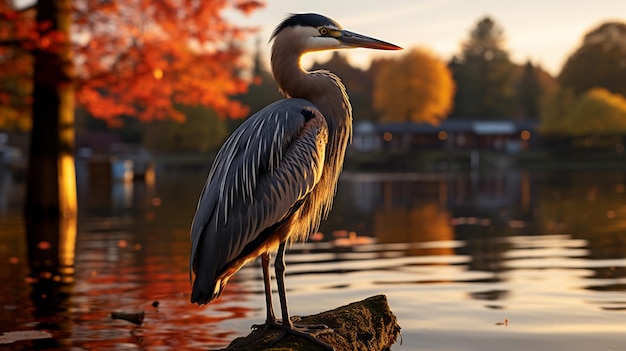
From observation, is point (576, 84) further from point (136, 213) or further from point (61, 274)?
point (61, 274)

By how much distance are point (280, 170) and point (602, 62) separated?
109969 millimetres

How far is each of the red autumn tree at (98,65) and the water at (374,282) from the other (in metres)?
1.63

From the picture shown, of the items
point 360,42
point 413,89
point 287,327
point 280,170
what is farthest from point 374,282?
point 413,89

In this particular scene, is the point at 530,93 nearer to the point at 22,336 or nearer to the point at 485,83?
the point at 485,83

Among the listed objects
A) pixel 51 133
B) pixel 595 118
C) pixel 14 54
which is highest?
pixel 14 54

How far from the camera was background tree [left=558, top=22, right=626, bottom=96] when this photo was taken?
10988 centimetres

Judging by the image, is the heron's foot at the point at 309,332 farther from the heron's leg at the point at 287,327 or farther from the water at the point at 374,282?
the water at the point at 374,282

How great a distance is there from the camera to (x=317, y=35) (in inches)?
264

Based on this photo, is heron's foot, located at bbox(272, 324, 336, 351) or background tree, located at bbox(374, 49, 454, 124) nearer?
heron's foot, located at bbox(272, 324, 336, 351)

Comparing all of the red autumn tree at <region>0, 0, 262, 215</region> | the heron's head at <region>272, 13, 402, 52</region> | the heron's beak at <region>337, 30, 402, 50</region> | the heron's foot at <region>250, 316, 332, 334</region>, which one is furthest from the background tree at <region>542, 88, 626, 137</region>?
the heron's foot at <region>250, 316, 332, 334</region>

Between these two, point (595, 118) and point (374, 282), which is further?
point (595, 118)

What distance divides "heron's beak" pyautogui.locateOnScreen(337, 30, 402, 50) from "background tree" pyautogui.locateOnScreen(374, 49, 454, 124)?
3797 inches

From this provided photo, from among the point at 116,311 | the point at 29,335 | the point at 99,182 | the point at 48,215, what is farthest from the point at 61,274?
the point at 99,182

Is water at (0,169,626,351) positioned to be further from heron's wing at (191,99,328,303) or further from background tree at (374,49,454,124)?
background tree at (374,49,454,124)
